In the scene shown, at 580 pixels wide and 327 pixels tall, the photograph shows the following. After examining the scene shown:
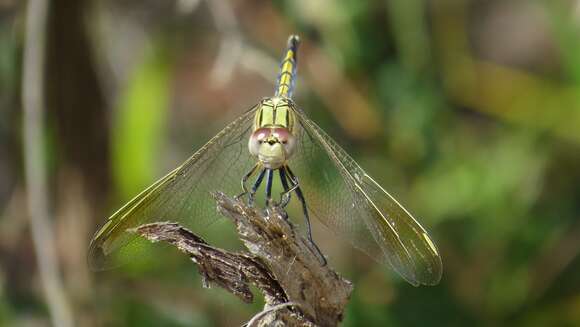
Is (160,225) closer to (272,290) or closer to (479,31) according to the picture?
(272,290)

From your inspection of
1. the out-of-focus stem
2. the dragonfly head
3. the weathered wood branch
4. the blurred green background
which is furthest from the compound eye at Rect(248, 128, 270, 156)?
the out-of-focus stem

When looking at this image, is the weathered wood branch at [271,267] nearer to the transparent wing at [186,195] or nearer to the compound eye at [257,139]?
the transparent wing at [186,195]

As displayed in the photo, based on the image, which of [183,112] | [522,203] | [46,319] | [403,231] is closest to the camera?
[403,231]

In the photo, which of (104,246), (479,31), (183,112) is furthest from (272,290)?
(479,31)

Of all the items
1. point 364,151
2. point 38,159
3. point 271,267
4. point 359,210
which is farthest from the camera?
point 364,151

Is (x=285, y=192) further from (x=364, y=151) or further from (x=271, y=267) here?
(x=364, y=151)

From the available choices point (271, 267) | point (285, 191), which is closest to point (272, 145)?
point (285, 191)

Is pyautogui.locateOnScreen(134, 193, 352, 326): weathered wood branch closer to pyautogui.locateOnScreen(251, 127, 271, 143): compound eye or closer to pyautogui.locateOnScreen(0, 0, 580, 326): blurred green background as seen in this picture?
pyautogui.locateOnScreen(251, 127, 271, 143): compound eye
